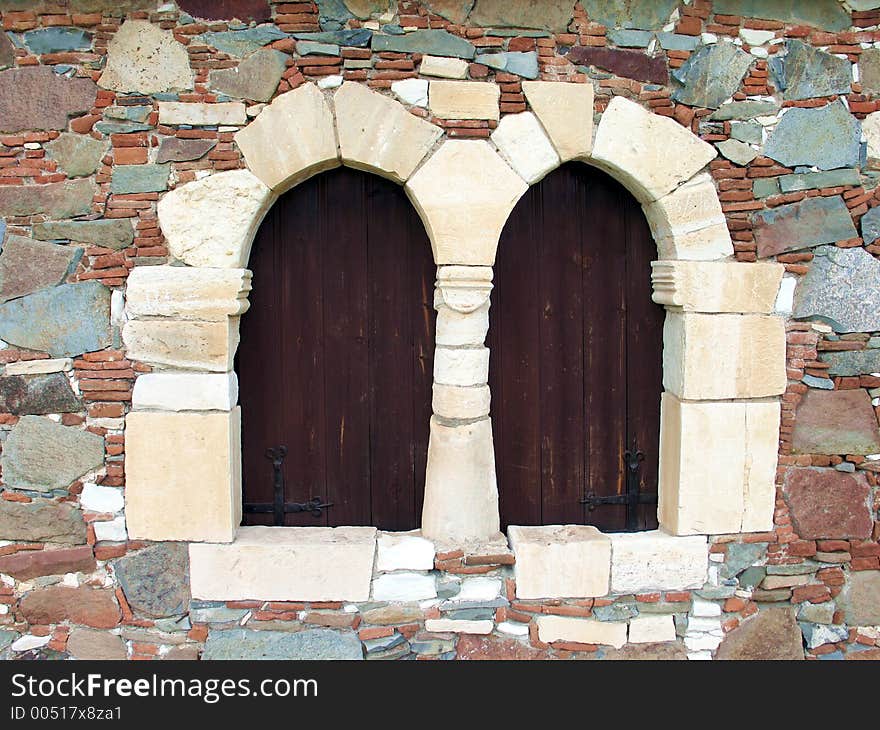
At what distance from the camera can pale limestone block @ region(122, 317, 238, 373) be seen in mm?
3186

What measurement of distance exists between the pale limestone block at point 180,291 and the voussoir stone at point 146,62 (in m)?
0.72

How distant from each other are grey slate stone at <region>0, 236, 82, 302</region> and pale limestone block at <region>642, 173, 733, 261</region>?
241 centimetres

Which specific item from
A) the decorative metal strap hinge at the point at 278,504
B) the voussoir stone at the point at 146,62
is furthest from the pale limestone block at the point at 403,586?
the voussoir stone at the point at 146,62

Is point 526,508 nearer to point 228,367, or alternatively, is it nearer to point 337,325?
point 337,325

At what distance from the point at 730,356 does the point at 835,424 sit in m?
0.56

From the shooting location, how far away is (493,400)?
353 cm

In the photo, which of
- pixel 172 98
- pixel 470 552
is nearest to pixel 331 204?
pixel 172 98

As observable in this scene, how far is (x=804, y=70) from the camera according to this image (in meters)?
3.33

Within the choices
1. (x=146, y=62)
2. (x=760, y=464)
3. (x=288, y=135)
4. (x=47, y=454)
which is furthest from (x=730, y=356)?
(x=47, y=454)

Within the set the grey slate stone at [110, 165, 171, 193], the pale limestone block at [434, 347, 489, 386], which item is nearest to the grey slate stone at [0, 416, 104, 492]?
the grey slate stone at [110, 165, 171, 193]

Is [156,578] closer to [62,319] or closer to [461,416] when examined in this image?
[62,319]

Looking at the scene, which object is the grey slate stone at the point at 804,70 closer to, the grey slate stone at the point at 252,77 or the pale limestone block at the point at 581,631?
the grey slate stone at the point at 252,77

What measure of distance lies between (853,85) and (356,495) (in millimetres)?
2735

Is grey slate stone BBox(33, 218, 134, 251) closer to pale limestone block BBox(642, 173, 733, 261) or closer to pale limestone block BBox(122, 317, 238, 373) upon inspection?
pale limestone block BBox(122, 317, 238, 373)
